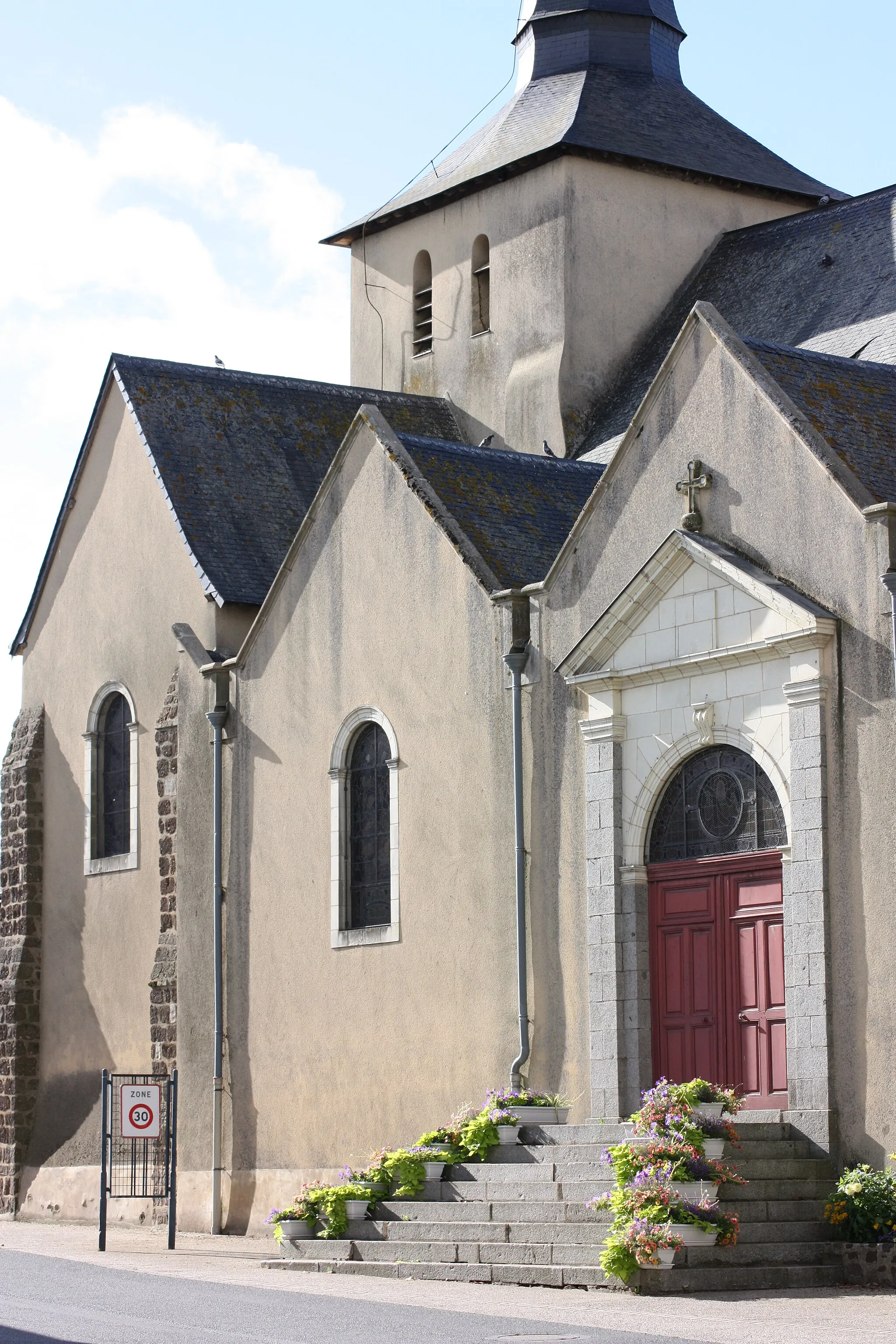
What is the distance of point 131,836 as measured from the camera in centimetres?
2264

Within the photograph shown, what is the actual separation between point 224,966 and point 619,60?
13.2 m

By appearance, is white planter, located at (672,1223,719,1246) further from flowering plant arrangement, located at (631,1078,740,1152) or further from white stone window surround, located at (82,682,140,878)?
white stone window surround, located at (82,682,140,878)

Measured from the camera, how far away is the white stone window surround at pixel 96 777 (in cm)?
2275

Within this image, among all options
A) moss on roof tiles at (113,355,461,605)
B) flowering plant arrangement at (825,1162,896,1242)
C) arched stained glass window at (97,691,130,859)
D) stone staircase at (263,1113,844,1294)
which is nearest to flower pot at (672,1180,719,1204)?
stone staircase at (263,1113,844,1294)

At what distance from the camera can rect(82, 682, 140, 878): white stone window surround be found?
896 inches

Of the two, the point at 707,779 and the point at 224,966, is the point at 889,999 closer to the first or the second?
the point at 707,779

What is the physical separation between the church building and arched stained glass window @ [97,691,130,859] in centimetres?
7

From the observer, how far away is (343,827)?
1861cm

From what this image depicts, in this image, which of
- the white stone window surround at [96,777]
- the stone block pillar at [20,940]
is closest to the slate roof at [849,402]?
the white stone window surround at [96,777]

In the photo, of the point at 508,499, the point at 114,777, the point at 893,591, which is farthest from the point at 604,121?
the point at 893,591

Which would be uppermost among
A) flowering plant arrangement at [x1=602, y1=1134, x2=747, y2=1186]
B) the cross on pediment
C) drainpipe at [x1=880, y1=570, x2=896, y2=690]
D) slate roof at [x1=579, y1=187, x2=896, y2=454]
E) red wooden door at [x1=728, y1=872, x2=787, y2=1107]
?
slate roof at [x1=579, y1=187, x2=896, y2=454]

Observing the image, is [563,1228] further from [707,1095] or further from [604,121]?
[604,121]

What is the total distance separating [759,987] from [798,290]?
10.5 meters

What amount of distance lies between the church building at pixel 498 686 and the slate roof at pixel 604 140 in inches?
2.8
